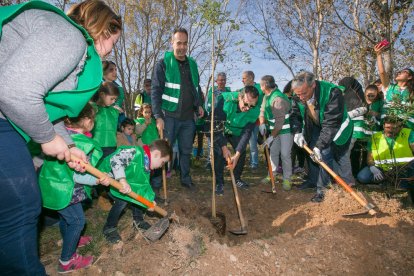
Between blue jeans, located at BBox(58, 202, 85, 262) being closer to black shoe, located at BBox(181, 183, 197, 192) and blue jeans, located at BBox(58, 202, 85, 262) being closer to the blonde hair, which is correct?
the blonde hair

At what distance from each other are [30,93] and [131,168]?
5.94ft

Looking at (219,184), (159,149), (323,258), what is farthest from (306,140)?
(159,149)

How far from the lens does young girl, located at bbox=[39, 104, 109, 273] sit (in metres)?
2.35

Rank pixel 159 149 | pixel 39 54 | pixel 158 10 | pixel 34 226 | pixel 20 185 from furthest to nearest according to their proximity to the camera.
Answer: pixel 158 10 < pixel 159 149 < pixel 34 226 < pixel 20 185 < pixel 39 54

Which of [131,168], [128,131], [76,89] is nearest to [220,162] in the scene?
[128,131]

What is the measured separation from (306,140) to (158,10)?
737 cm

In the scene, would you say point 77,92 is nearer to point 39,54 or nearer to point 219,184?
point 39,54

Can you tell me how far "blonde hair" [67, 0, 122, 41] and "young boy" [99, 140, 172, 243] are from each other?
142cm

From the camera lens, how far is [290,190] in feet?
17.8

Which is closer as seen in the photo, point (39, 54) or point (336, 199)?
point (39, 54)

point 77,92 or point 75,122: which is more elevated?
point 77,92

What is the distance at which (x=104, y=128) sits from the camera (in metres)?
3.84

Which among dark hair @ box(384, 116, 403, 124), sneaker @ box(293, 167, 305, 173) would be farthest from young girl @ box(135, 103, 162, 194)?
dark hair @ box(384, 116, 403, 124)

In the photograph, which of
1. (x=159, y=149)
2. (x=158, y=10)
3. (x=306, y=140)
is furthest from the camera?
(x=158, y=10)
